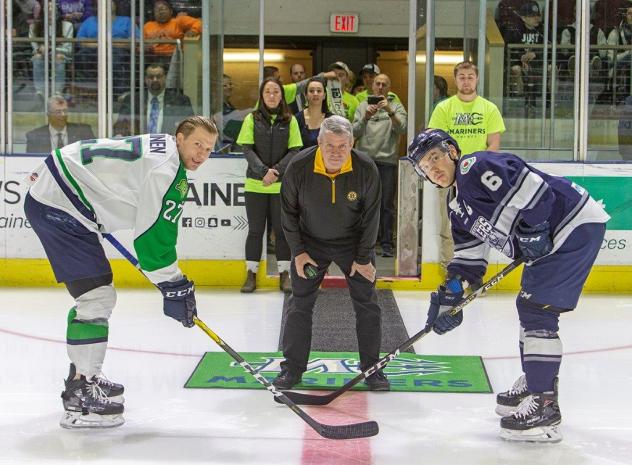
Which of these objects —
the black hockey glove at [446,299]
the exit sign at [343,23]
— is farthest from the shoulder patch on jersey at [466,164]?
the exit sign at [343,23]

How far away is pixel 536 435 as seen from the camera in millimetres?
3584

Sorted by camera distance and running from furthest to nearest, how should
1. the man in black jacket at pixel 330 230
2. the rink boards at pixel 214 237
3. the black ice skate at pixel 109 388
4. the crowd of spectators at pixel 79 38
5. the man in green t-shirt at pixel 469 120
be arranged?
1. the crowd of spectators at pixel 79 38
2. the rink boards at pixel 214 237
3. the man in green t-shirt at pixel 469 120
4. the man in black jacket at pixel 330 230
5. the black ice skate at pixel 109 388

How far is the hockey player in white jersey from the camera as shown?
356 centimetres

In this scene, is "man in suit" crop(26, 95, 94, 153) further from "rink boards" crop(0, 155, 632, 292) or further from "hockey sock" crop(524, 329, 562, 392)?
"hockey sock" crop(524, 329, 562, 392)

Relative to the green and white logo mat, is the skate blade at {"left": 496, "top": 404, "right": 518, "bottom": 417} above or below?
above

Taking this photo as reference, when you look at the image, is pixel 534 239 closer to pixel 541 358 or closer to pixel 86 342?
pixel 541 358

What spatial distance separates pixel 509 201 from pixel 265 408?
49.0 inches

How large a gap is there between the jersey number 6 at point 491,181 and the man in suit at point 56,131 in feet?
13.5

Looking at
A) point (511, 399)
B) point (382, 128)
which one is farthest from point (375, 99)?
point (511, 399)

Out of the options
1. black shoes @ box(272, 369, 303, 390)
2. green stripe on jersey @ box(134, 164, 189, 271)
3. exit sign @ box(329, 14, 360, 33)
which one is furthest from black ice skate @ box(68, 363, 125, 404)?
exit sign @ box(329, 14, 360, 33)

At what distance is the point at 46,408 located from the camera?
399cm

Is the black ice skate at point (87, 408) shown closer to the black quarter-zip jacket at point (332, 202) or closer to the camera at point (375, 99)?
the black quarter-zip jacket at point (332, 202)

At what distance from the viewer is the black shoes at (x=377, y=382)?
14.0ft

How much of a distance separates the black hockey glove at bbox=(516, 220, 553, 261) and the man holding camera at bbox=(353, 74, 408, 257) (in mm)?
3594
